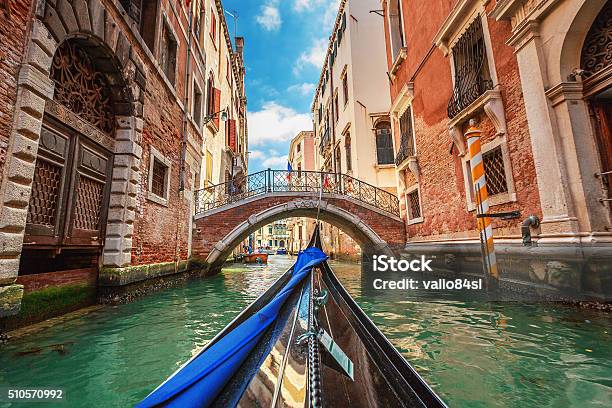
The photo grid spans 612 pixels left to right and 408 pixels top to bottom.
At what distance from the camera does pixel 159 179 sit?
584cm

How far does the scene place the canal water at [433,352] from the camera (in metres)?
1.68

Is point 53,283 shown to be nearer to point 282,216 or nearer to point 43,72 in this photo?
point 43,72

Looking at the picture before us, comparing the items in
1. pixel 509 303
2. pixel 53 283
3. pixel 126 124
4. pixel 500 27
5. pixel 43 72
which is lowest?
pixel 509 303

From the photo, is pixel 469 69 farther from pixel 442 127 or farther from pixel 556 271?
pixel 556 271

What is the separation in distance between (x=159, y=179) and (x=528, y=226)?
20.4 feet

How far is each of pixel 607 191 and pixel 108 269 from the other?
6.38m

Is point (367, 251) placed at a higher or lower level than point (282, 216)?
lower

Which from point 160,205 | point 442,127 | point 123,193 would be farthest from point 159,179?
point 442,127

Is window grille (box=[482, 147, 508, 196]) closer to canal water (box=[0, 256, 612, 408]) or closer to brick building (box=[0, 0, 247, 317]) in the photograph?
canal water (box=[0, 256, 612, 408])

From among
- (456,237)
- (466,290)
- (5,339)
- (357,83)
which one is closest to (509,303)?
(466,290)

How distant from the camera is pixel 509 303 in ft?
12.4

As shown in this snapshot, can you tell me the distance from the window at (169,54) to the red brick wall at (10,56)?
153 inches

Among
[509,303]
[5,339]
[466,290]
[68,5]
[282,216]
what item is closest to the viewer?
[5,339]

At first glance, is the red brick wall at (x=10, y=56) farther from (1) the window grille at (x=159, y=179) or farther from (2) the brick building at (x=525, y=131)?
(2) the brick building at (x=525, y=131)
